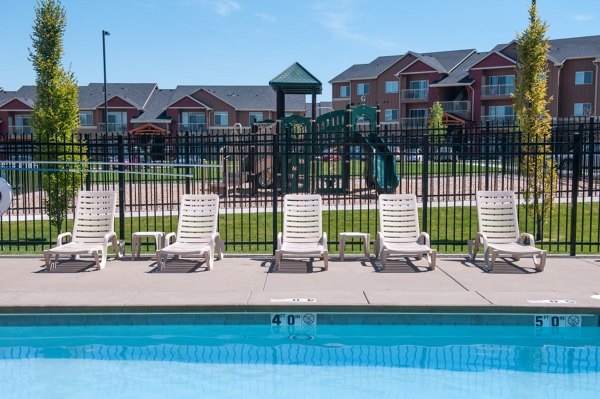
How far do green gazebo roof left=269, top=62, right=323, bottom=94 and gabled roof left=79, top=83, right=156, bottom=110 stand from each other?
4595cm

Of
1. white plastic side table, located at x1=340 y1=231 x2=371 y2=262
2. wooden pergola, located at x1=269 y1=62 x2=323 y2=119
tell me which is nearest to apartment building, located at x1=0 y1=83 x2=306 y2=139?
wooden pergola, located at x1=269 y1=62 x2=323 y2=119

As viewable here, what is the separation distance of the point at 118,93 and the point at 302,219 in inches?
2397

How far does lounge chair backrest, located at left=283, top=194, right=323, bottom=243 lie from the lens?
10898 millimetres

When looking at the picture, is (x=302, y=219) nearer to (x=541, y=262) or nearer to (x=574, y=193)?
(x=541, y=262)

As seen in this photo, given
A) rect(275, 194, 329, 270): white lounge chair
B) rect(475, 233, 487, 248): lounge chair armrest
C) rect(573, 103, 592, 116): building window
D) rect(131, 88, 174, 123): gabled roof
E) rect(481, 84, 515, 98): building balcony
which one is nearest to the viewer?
rect(475, 233, 487, 248): lounge chair armrest

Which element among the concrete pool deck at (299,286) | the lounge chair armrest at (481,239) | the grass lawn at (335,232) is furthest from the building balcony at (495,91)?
the lounge chair armrest at (481,239)

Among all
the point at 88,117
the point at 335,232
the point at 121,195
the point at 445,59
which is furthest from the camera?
the point at 88,117

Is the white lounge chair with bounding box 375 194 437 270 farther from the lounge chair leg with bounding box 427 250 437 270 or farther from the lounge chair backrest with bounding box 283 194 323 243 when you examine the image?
the lounge chair backrest with bounding box 283 194 323 243

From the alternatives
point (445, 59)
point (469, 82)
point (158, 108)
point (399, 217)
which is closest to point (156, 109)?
point (158, 108)

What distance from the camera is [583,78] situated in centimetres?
5066

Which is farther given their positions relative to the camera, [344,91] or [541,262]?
[344,91]

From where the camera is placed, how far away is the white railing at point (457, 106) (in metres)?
55.3

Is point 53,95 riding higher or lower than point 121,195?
higher

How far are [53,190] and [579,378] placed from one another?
11073 millimetres
